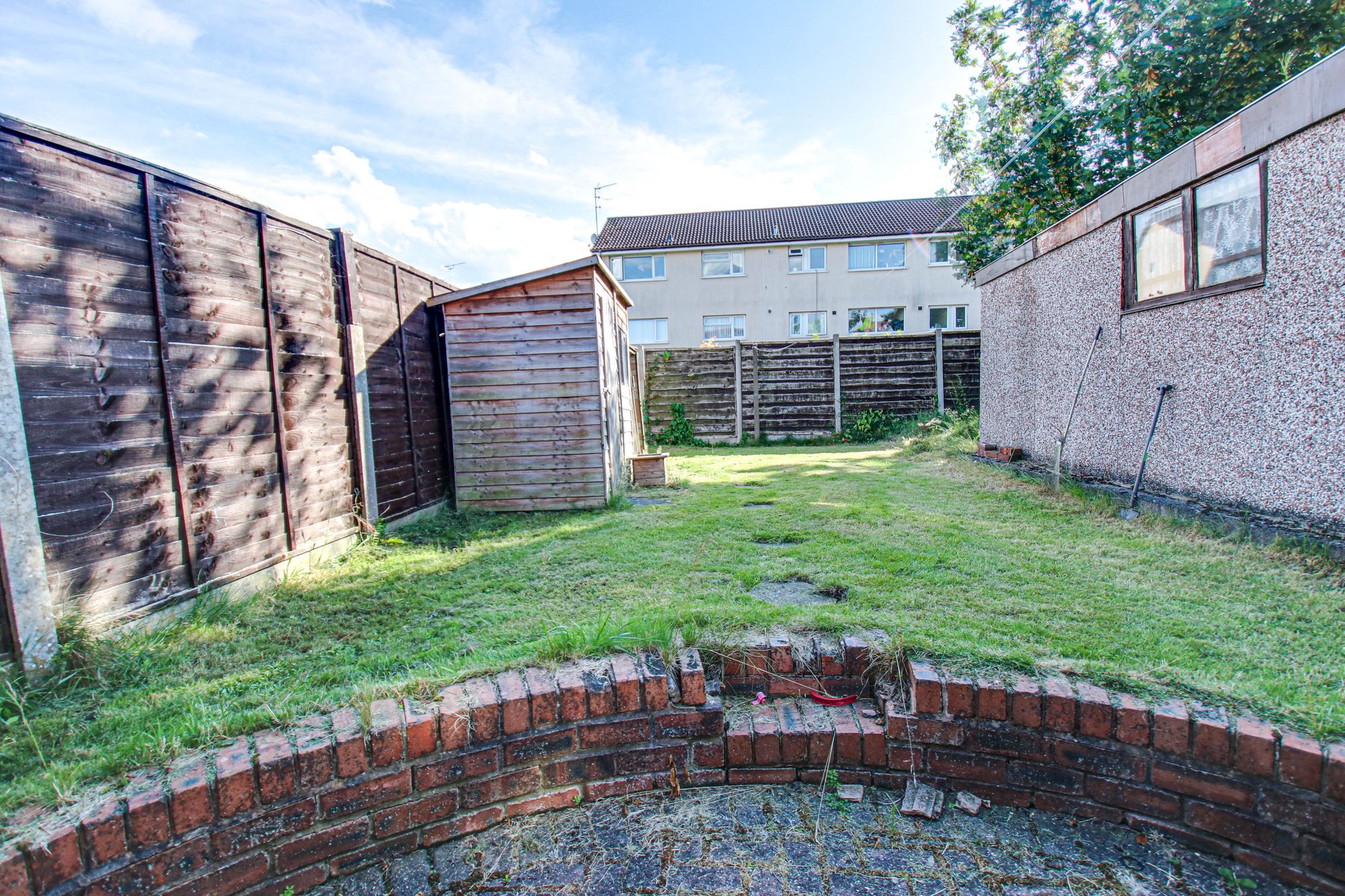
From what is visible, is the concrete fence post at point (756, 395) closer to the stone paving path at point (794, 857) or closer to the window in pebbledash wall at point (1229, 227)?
the window in pebbledash wall at point (1229, 227)

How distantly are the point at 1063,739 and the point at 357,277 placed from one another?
5083 millimetres

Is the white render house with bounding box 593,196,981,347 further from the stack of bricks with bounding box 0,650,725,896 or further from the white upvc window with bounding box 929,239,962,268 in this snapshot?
the stack of bricks with bounding box 0,650,725,896

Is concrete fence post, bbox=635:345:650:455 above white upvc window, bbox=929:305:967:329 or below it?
below

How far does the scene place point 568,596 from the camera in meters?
3.06

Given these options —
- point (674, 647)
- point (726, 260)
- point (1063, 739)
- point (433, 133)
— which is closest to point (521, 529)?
point (674, 647)

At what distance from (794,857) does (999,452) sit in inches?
275

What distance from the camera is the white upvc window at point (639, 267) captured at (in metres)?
21.4

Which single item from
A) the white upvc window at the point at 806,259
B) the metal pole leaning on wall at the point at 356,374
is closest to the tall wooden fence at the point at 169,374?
the metal pole leaning on wall at the point at 356,374

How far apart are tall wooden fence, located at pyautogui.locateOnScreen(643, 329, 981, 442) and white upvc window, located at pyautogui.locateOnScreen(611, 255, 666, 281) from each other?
33.0 feet

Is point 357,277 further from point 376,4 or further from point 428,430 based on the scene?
point 376,4

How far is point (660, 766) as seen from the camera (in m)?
1.83

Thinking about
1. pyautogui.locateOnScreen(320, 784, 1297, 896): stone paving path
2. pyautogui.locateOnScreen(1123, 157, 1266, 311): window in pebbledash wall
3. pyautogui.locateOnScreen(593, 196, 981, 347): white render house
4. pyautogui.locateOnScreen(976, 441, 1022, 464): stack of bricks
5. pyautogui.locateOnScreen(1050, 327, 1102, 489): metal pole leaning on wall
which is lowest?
pyautogui.locateOnScreen(320, 784, 1297, 896): stone paving path

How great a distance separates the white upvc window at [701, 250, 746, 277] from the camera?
837 inches

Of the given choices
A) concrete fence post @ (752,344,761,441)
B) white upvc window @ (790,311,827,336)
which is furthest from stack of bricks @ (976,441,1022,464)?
white upvc window @ (790,311,827,336)
